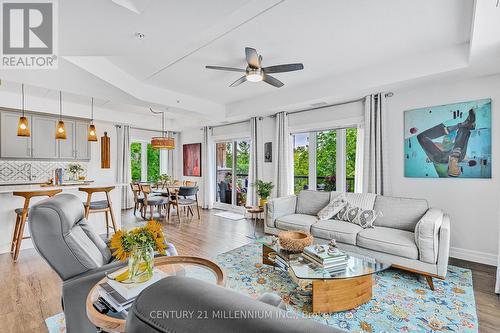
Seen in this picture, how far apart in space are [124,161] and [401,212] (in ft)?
22.8

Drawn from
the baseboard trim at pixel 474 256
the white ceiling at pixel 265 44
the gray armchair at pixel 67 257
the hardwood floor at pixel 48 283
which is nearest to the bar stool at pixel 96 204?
the hardwood floor at pixel 48 283

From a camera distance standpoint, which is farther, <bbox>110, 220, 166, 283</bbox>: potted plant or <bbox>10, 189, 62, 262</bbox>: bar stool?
<bbox>10, 189, 62, 262</bbox>: bar stool

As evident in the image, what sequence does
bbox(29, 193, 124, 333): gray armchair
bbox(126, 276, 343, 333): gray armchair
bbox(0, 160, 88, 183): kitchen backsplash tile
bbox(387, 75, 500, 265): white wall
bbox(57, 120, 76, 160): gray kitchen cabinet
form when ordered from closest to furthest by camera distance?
bbox(126, 276, 343, 333): gray armchair
bbox(29, 193, 124, 333): gray armchair
bbox(387, 75, 500, 265): white wall
bbox(0, 160, 88, 183): kitchen backsplash tile
bbox(57, 120, 76, 160): gray kitchen cabinet

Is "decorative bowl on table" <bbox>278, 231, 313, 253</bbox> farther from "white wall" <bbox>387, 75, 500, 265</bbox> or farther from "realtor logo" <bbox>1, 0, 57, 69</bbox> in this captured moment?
"realtor logo" <bbox>1, 0, 57, 69</bbox>

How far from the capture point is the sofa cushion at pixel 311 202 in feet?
14.4

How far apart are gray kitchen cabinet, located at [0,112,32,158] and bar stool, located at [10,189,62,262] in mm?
2116

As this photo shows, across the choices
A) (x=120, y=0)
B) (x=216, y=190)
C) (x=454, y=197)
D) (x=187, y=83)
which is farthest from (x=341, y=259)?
(x=216, y=190)

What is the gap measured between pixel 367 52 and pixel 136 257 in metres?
3.55

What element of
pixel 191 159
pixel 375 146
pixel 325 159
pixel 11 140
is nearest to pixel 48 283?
pixel 11 140

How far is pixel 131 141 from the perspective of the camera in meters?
7.80

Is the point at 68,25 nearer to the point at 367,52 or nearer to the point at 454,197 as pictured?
the point at 367,52

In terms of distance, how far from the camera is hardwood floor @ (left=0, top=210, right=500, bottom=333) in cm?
213

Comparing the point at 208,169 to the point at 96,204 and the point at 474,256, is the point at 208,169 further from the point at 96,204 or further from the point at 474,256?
the point at 474,256

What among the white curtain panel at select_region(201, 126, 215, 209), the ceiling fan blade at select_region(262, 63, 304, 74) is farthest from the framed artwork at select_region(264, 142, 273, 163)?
the ceiling fan blade at select_region(262, 63, 304, 74)
